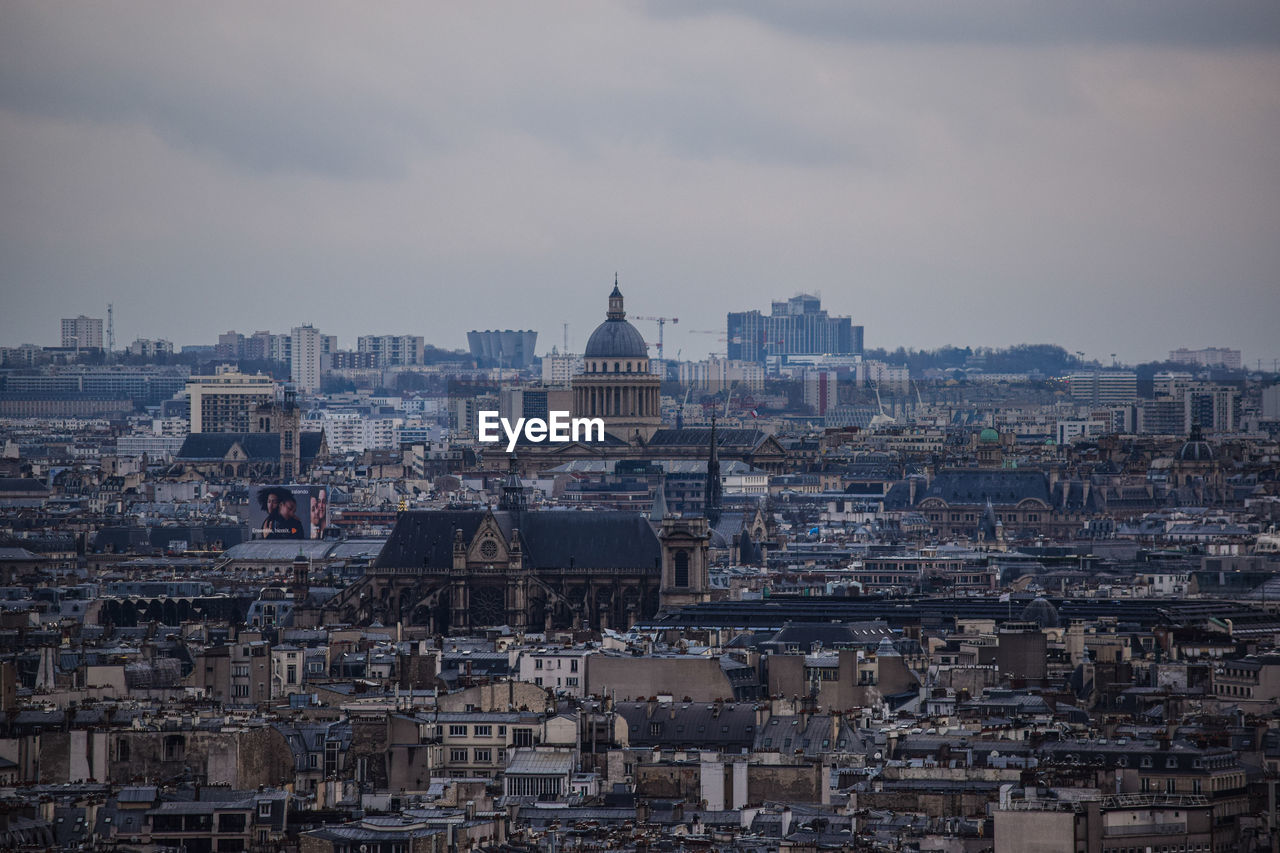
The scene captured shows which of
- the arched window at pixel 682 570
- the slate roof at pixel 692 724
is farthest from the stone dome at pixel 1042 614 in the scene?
the slate roof at pixel 692 724

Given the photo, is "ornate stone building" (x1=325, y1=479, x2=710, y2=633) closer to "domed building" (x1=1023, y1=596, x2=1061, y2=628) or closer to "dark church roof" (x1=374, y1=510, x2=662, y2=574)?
"dark church roof" (x1=374, y1=510, x2=662, y2=574)

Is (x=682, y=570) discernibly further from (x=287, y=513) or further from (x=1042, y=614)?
(x=287, y=513)

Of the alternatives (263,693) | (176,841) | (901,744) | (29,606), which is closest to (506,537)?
(29,606)

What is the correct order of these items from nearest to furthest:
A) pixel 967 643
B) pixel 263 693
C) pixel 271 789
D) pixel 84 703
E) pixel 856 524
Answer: pixel 271 789
pixel 84 703
pixel 263 693
pixel 967 643
pixel 856 524

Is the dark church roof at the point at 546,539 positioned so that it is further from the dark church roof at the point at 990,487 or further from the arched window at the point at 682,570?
the dark church roof at the point at 990,487

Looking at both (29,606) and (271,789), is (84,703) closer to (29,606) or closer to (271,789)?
(271,789)

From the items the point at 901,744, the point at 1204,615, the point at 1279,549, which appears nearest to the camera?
the point at 901,744

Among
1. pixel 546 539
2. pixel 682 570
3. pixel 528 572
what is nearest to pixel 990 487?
pixel 546 539

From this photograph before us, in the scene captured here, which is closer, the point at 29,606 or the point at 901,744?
the point at 901,744
